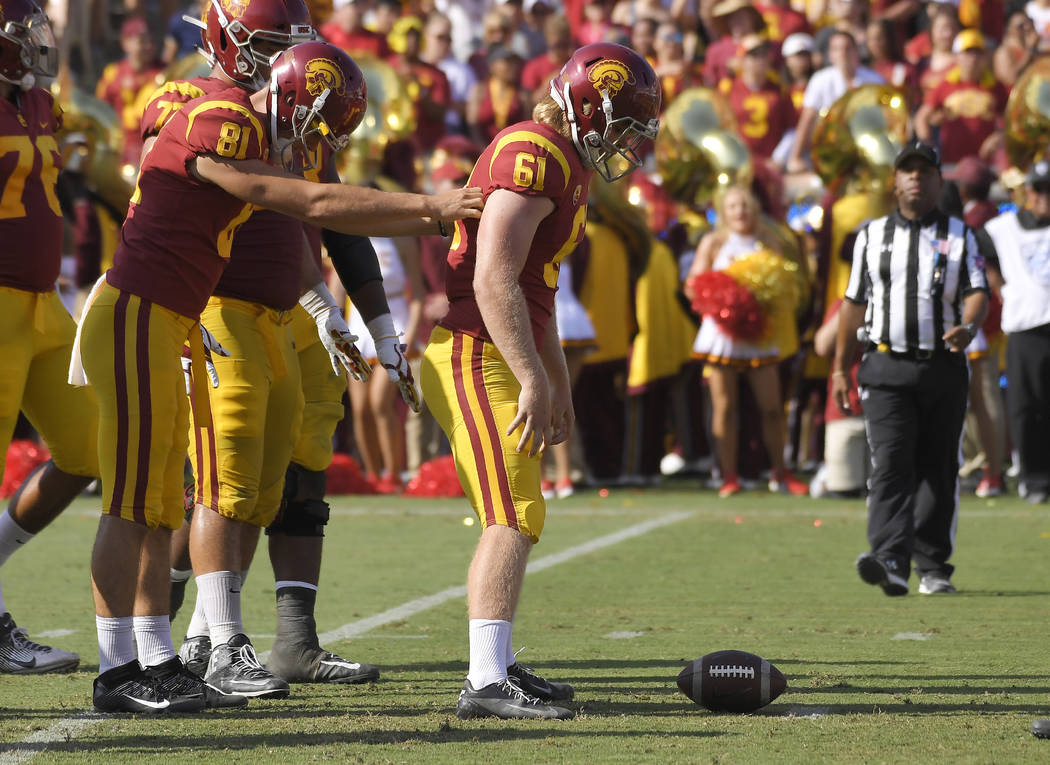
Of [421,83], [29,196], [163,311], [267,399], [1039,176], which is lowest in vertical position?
[267,399]

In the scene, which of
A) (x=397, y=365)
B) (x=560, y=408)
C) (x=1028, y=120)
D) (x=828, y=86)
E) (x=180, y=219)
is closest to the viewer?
(x=180, y=219)

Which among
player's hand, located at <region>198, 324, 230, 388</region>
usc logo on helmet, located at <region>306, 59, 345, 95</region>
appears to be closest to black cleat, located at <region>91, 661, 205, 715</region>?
player's hand, located at <region>198, 324, 230, 388</region>

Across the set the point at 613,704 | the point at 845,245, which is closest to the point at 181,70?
the point at 845,245

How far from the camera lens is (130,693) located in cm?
459

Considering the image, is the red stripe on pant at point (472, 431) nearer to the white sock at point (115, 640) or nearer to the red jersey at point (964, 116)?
the white sock at point (115, 640)

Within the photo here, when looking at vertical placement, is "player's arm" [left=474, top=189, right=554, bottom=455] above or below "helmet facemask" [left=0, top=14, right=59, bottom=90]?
below

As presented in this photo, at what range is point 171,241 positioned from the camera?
15.2ft

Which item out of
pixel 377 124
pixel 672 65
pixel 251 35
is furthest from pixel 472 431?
pixel 672 65

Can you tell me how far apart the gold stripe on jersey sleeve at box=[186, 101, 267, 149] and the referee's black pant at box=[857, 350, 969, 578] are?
3.71m

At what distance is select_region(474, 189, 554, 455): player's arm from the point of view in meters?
4.41

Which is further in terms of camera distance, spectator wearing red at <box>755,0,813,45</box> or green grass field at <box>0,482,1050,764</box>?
spectator wearing red at <box>755,0,813,45</box>

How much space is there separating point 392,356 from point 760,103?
1008cm

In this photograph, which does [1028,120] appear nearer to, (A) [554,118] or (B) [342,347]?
(B) [342,347]

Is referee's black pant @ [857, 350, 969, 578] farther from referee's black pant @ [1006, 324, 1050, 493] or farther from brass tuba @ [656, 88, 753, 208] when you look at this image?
brass tuba @ [656, 88, 753, 208]
